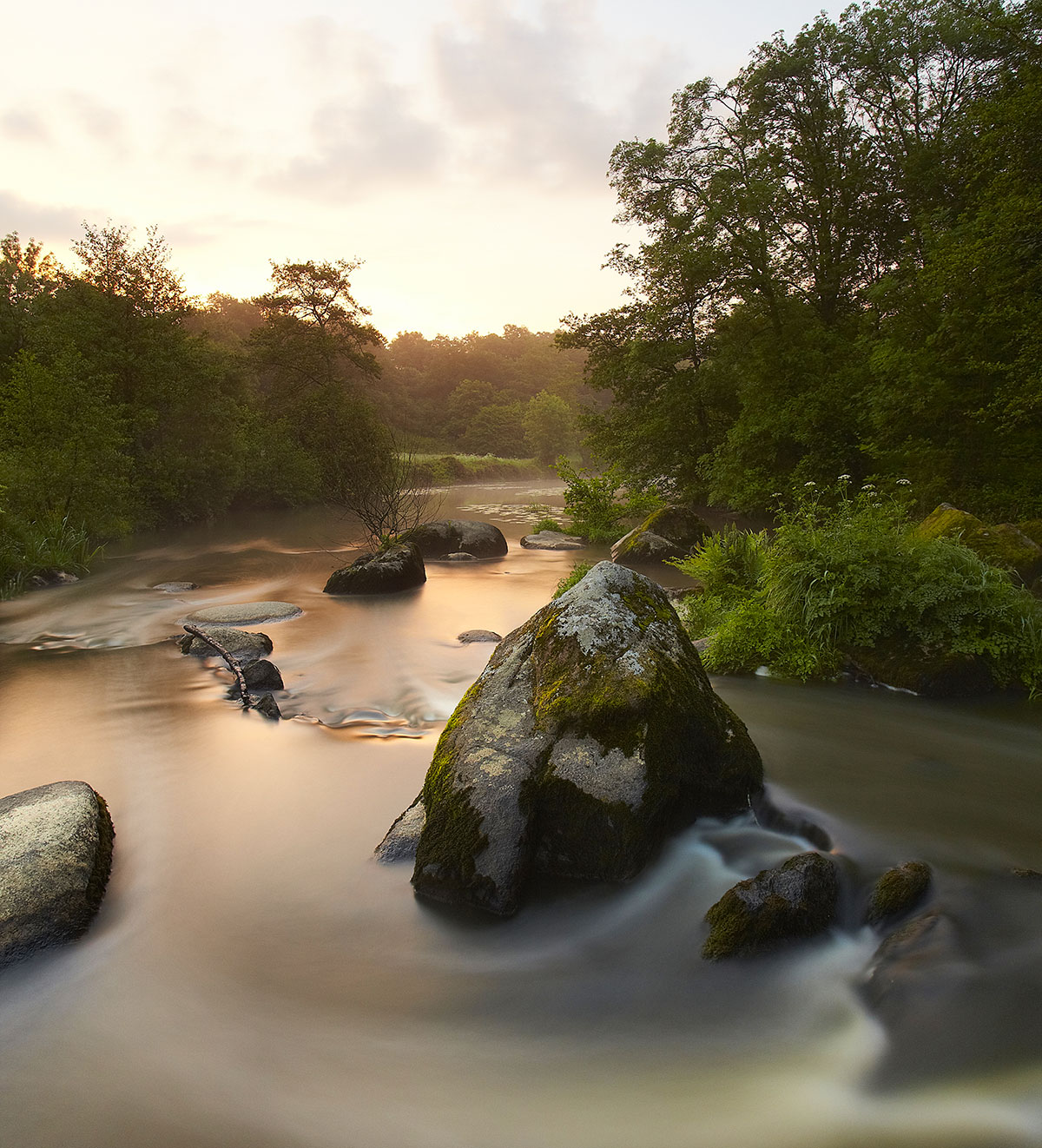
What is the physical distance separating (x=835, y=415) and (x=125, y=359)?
1008 inches

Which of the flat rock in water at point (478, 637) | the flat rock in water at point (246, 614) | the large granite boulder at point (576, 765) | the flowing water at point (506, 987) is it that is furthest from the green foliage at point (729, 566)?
the flat rock in water at point (246, 614)

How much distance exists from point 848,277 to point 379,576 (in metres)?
19.7

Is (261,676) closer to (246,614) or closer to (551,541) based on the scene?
(246,614)

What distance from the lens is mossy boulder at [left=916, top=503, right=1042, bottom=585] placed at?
9.79m

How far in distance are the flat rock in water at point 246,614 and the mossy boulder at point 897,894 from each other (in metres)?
11.4

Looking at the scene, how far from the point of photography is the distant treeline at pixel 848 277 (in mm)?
15656

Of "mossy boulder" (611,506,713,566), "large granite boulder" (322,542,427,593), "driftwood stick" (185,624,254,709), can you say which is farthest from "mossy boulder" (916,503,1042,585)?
"large granite boulder" (322,542,427,593)

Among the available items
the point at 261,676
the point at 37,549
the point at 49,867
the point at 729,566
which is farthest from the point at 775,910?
the point at 37,549

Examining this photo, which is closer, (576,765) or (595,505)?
(576,765)

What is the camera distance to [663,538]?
19.1 meters

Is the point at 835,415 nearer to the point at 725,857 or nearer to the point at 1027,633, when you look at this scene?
the point at 1027,633

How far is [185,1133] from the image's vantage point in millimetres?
3014

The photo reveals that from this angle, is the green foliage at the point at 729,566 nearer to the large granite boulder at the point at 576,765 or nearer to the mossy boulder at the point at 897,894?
the large granite boulder at the point at 576,765

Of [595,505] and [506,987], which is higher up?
[595,505]
